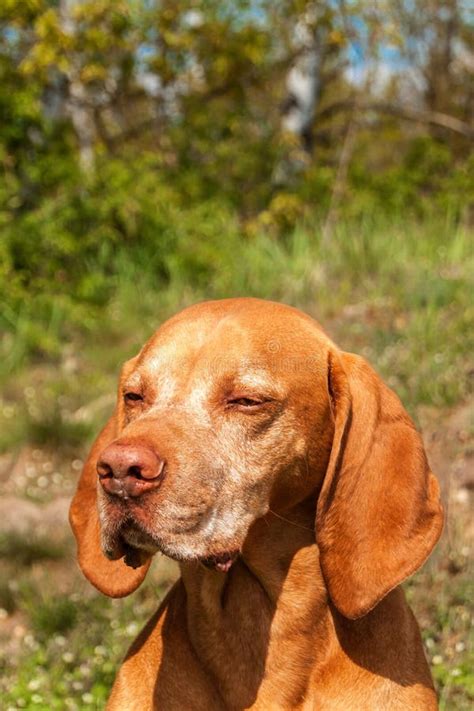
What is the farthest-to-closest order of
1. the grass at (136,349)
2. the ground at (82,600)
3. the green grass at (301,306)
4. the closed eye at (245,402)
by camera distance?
the green grass at (301,306) → the grass at (136,349) → the ground at (82,600) → the closed eye at (245,402)

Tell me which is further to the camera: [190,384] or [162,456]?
[190,384]

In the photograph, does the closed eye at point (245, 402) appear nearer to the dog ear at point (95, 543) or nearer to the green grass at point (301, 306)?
the dog ear at point (95, 543)

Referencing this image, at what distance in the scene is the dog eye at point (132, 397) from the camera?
315cm

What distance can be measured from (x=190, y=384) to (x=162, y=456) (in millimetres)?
384

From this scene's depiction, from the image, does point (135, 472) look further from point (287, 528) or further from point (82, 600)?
point (82, 600)

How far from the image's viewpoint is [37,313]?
28.9ft

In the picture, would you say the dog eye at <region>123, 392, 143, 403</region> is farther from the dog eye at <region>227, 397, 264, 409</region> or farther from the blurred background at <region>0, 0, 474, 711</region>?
the blurred background at <region>0, 0, 474, 711</region>

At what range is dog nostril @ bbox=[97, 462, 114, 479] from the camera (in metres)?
2.64

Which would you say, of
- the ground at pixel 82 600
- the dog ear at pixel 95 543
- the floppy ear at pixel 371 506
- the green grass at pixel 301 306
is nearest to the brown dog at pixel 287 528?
the floppy ear at pixel 371 506

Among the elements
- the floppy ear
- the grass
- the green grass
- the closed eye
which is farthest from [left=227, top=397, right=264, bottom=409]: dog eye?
the green grass

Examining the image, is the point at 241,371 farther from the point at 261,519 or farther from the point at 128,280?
the point at 128,280

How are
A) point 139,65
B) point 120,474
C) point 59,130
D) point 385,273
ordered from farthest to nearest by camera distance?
point 139,65 → point 59,130 → point 385,273 → point 120,474

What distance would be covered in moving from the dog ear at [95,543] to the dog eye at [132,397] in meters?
0.19

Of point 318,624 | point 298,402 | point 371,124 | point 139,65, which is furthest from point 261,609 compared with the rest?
point 371,124
